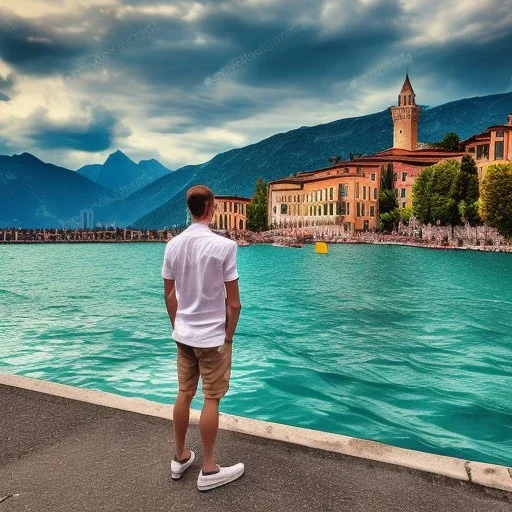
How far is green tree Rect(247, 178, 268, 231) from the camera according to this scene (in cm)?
13262

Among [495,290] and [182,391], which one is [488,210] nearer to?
[495,290]

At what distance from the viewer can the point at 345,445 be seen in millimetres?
4777

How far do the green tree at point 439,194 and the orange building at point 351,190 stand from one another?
14865 millimetres

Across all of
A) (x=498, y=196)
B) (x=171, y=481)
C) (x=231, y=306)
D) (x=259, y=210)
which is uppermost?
(x=259, y=210)

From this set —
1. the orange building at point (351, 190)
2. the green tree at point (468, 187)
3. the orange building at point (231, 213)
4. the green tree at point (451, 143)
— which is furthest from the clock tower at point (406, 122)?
the green tree at point (468, 187)

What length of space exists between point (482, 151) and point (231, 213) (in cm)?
7666

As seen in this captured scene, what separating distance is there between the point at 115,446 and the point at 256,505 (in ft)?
Answer: 5.19

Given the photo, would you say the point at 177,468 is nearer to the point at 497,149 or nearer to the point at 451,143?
the point at 497,149

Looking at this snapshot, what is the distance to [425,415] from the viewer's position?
10.2 m

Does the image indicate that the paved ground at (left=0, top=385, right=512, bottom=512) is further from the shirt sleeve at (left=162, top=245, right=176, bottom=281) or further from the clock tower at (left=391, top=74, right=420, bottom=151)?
the clock tower at (left=391, top=74, right=420, bottom=151)

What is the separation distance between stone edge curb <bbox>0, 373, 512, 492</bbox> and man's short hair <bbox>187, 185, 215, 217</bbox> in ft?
7.33

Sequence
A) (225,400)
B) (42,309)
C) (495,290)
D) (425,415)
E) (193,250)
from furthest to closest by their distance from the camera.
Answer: (495,290) < (42,309) < (225,400) < (425,415) < (193,250)

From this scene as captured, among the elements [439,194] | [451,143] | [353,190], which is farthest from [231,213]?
[439,194]

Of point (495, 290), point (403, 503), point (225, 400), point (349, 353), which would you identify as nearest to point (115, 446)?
point (403, 503)
